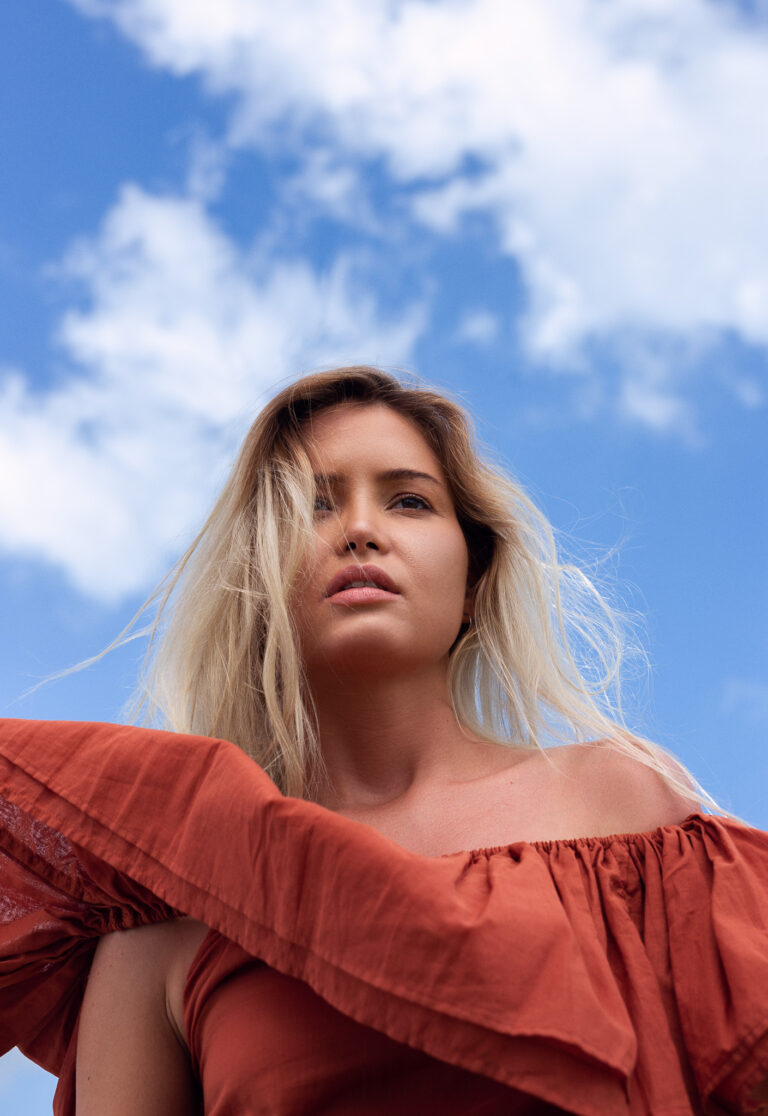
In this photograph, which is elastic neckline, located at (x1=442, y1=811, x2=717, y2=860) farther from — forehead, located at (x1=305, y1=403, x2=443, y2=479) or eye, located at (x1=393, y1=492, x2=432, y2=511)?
forehead, located at (x1=305, y1=403, x2=443, y2=479)

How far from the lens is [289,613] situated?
2166 millimetres

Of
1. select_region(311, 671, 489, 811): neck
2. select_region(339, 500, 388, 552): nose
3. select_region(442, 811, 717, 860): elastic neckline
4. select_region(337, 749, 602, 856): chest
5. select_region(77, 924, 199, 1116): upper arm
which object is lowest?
select_region(77, 924, 199, 1116): upper arm

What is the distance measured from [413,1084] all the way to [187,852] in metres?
0.45

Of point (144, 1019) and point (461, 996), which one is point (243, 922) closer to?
point (461, 996)

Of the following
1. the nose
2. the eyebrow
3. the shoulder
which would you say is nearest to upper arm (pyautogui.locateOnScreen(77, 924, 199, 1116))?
the shoulder

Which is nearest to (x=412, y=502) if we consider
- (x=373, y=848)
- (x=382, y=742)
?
(x=382, y=742)

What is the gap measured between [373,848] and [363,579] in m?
0.71

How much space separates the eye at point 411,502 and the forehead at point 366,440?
0.07m

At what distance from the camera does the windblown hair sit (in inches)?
86.1

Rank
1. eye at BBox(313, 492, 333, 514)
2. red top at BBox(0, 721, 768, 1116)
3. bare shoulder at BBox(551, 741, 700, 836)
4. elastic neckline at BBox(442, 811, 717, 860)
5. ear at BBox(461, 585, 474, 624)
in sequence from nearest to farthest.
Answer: red top at BBox(0, 721, 768, 1116) < elastic neckline at BBox(442, 811, 717, 860) < bare shoulder at BBox(551, 741, 700, 836) < eye at BBox(313, 492, 333, 514) < ear at BBox(461, 585, 474, 624)

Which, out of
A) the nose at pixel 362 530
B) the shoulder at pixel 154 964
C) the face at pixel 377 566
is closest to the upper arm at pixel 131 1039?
the shoulder at pixel 154 964

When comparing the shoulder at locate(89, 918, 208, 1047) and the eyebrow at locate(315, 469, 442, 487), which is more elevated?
the eyebrow at locate(315, 469, 442, 487)

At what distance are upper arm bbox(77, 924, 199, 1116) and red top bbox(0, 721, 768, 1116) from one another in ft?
0.14

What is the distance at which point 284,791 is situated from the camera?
7.20ft
